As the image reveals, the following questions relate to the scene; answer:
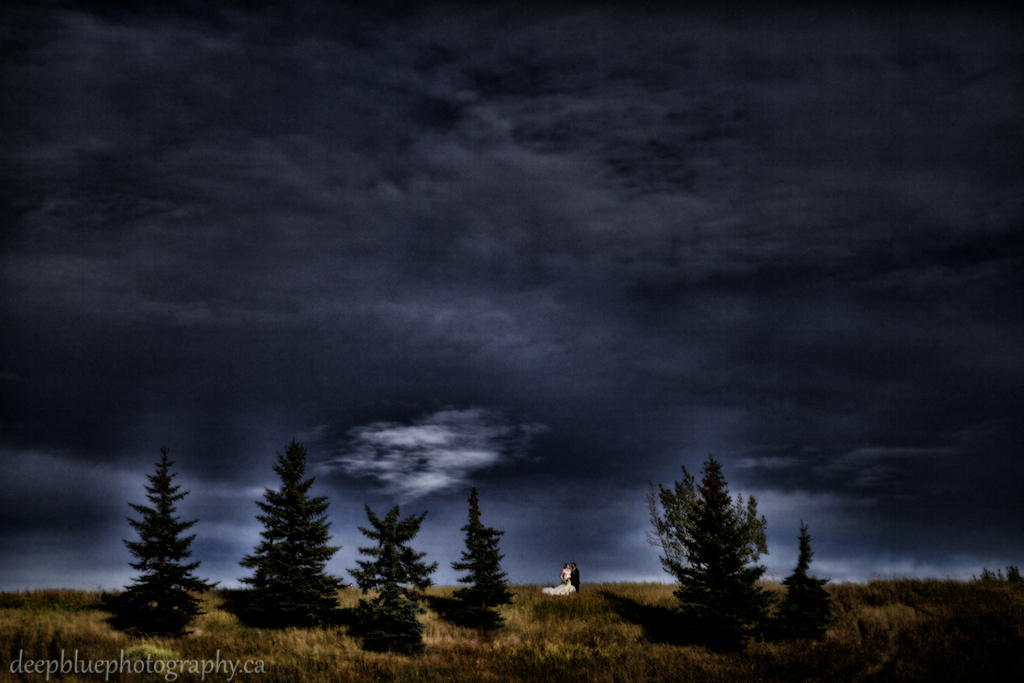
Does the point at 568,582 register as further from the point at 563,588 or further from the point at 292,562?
the point at 292,562

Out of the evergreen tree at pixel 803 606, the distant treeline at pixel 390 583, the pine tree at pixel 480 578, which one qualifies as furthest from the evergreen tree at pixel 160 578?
the evergreen tree at pixel 803 606

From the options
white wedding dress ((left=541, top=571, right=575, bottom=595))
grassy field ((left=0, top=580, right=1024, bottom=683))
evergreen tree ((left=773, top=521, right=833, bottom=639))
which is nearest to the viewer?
grassy field ((left=0, top=580, right=1024, bottom=683))

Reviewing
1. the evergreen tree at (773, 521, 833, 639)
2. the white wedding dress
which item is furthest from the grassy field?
the white wedding dress

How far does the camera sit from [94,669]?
63.5 ft

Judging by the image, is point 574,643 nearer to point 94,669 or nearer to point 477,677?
point 477,677

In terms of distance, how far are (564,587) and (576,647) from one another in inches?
322

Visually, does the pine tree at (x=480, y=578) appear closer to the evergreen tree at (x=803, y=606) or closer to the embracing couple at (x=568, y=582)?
the embracing couple at (x=568, y=582)

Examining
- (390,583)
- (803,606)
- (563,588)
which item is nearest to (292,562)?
(390,583)

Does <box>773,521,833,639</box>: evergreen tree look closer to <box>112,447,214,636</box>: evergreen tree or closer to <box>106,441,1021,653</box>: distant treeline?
<box>106,441,1021,653</box>: distant treeline

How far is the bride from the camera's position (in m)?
31.6

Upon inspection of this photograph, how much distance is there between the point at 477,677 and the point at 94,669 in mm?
11195

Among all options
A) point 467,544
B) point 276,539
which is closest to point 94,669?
point 276,539

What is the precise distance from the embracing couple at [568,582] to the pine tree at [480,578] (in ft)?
14.0

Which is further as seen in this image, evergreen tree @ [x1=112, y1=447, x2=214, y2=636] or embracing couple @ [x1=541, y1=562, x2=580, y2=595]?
embracing couple @ [x1=541, y1=562, x2=580, y2=595]
